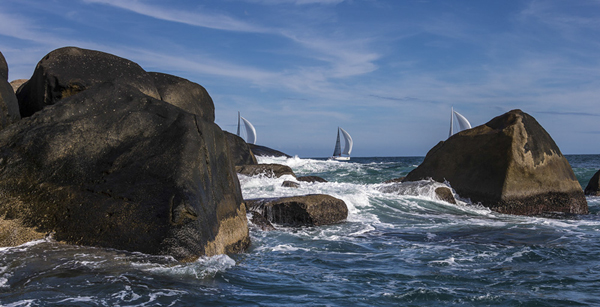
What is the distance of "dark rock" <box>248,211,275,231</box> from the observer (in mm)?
7891

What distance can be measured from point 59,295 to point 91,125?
2123mm

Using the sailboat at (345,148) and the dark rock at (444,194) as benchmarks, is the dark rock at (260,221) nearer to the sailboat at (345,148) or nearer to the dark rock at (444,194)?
the dark rock at (444,194)

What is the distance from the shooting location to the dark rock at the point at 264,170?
1570 cm

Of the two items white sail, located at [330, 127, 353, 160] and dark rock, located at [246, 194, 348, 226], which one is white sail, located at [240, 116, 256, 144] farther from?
dark rock, located at [246, 194, 348, 226]

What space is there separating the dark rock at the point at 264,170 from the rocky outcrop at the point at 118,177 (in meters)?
9.86

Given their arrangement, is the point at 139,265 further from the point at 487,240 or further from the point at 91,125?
the point at 487,240

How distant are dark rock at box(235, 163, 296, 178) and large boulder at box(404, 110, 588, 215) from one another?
246 inches

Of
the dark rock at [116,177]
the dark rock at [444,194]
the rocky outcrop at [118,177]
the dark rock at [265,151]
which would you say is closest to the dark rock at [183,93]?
the rocky outcrop at [118,177]

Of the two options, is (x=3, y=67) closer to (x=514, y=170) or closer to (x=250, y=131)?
(x=514, y=170)

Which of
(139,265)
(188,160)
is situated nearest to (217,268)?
(139,265)

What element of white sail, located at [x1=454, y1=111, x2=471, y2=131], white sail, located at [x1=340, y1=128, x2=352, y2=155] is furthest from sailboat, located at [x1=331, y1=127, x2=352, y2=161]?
white sail, located at [x1=454, y1=111, x2=471, y2=131]

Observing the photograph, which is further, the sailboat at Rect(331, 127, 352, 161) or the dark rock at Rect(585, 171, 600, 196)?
the sailboat at Rect(331, 127, 352, 161)

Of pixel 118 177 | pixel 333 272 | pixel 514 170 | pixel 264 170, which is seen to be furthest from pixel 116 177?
pixel 264 170

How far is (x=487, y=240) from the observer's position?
7258 mm
